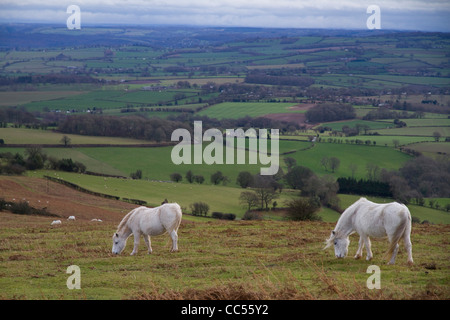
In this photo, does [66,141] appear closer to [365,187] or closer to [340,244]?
[365,187]

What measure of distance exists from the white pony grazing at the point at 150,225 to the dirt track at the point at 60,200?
16072 millimetres

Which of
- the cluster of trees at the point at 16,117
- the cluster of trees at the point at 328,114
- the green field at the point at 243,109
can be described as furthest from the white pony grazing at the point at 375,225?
the green field at the point at 243,109

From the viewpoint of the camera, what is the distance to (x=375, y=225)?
44.2ft

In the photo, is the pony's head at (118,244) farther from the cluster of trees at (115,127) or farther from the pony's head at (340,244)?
the cluster of trees at (115,127)

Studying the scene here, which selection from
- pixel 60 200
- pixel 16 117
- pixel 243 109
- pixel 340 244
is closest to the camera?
pixel 340 244

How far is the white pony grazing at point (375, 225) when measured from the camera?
1292cm

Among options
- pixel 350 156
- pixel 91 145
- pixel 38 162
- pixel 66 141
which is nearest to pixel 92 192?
pixel 38 162

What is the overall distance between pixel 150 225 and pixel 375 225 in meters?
7.27

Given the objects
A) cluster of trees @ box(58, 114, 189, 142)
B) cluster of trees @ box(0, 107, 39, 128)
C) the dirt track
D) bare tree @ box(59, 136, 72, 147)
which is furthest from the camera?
cluster of trees @ box(0, 107, 39, 128)

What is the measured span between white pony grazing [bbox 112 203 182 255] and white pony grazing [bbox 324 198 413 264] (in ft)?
16.7

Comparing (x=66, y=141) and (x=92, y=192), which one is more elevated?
(x=66, y=141)

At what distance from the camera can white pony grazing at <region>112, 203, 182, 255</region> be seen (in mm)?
16266

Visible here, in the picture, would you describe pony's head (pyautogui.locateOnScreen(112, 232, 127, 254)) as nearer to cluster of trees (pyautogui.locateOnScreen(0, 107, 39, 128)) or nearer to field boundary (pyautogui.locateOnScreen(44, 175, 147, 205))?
field boundary (pyautogui.locateOnScreen(44, 175, 147, 205))

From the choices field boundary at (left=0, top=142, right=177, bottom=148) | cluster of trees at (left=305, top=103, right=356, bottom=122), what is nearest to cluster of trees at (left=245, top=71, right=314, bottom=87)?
cluster of trees at (left=305, top=103, right=356, bottom=122)
